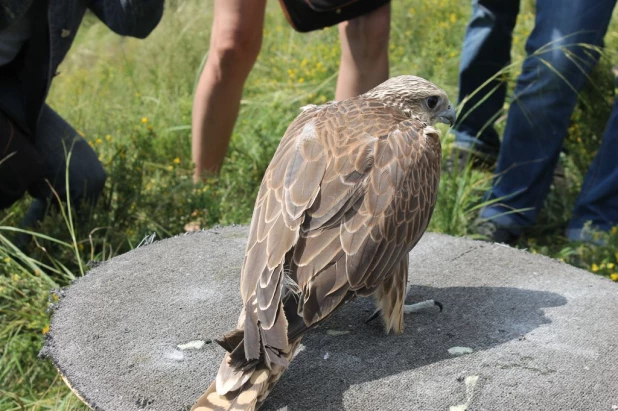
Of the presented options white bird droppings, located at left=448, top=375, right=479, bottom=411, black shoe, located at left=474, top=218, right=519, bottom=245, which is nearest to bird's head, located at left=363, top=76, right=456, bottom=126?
white bird droppings, located at left=448, top=375, right=479, bottom=411

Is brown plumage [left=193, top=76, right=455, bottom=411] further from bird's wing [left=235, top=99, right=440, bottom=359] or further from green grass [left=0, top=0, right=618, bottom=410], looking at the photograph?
green grass [left=0, top=0, right=618, bottom=410]

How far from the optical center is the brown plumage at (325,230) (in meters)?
2.35

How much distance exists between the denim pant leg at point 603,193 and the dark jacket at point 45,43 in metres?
2.64

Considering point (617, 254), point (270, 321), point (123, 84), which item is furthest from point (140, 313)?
point (123, 84)

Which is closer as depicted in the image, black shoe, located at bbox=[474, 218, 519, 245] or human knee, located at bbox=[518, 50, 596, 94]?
human knee, located at bbox=[518, 50, 596, 94]

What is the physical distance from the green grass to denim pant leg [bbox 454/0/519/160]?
22cm

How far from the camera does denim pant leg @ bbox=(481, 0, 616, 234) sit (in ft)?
14.3

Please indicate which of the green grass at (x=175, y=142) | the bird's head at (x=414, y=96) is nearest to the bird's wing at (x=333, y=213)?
the bird's head at (x=414, y=96)

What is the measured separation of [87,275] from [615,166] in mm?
3091

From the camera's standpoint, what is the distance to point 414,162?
9.20 ft

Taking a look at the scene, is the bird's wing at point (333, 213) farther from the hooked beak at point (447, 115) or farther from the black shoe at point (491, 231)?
the black shoe at point (491, 231)

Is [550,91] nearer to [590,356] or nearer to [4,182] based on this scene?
[590,356]

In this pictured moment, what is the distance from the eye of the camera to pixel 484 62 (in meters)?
5.32

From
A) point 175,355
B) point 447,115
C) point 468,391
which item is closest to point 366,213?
point 468,391
